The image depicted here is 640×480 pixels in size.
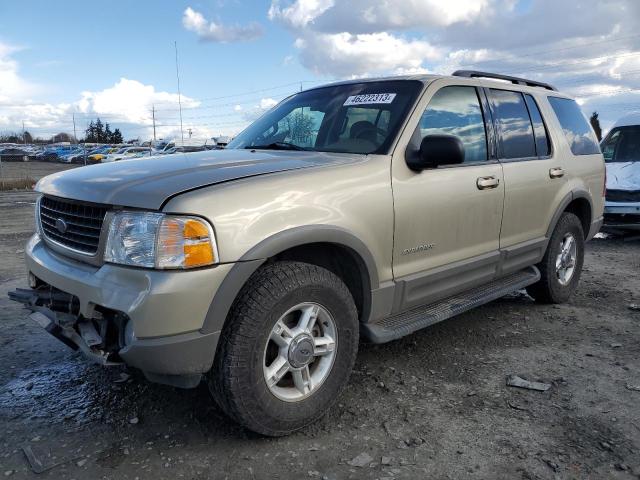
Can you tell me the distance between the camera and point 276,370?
275 centimetres

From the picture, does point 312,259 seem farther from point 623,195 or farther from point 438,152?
point 623,195

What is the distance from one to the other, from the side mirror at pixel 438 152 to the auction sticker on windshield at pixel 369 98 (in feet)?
1.66

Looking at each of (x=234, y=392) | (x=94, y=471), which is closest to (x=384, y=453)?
(x=234, y=392)

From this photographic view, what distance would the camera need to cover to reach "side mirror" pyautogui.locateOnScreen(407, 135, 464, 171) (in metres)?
3.18

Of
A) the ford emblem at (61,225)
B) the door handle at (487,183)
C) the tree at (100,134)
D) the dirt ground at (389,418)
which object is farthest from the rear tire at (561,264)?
the tree at (100,134)

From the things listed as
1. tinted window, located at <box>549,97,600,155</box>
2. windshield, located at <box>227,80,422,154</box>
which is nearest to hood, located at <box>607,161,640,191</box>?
tinted window, located at <box>549,97,600,155</box>

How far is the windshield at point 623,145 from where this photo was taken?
31.6ft

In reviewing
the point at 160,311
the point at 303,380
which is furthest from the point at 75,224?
the point at 303,380

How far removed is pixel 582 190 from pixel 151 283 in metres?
4.23

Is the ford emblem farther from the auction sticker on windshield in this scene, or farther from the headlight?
the auction sticker on windshield

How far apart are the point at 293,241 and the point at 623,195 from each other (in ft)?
25.4

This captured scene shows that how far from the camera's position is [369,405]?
127 inches

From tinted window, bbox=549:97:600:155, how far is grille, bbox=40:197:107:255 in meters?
4.14

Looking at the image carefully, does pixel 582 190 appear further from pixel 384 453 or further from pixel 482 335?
pixel 384 453
